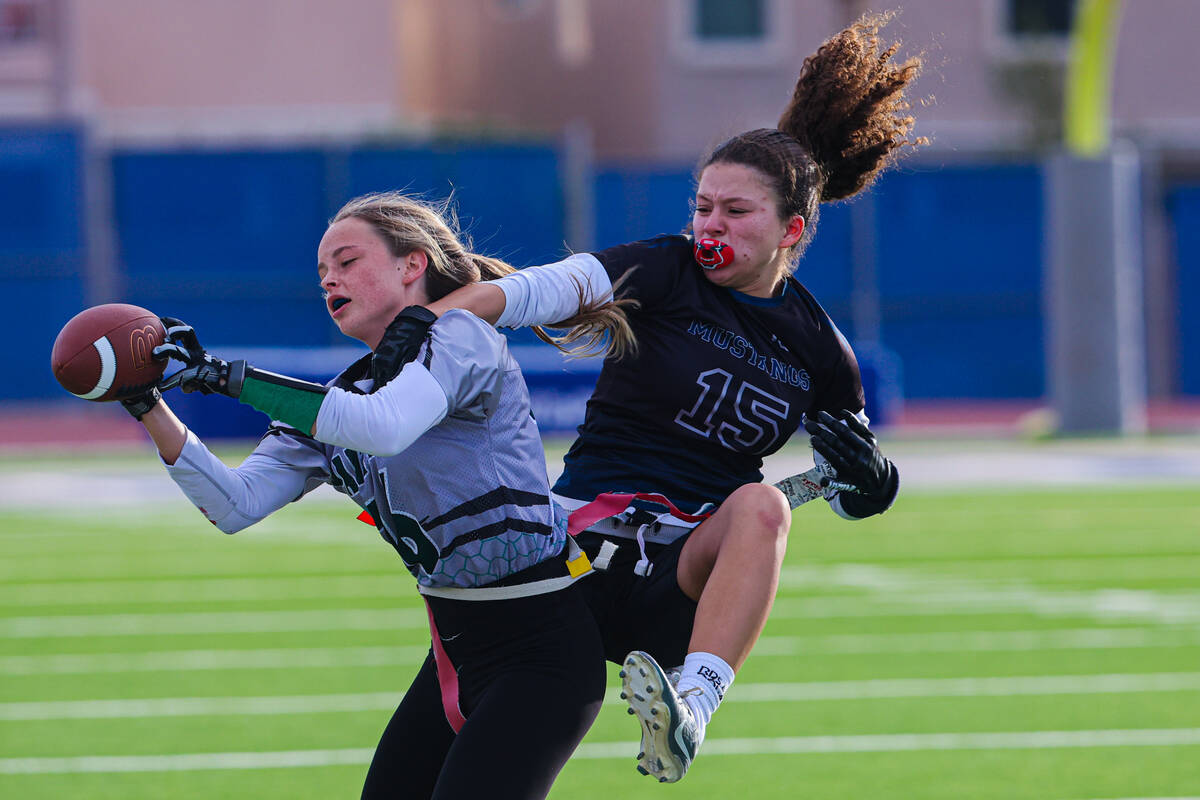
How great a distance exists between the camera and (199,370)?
3469 millimetres

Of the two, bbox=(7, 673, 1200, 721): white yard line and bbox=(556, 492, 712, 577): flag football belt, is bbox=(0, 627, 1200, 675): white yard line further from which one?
bbox=(556, 492, 712, 577): flag football belt

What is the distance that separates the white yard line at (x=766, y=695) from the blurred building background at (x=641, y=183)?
360 inches

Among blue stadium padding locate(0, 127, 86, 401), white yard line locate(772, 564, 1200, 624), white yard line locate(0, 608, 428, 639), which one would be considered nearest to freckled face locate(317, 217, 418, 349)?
white yard line locate(0, 608, 428, 639)

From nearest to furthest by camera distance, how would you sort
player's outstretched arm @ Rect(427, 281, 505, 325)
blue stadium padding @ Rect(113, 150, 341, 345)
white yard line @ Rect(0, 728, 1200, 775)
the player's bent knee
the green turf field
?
player's outstretched arm @ Rect(427, 281, 505, 325) → the player's bent knee → the green turf field → white yard line @ Rect(0, 728, 1200, 775) → blue stadium padding @ Rect(113, 150, 341, 345)

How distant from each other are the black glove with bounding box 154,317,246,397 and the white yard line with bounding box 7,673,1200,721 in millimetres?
3705

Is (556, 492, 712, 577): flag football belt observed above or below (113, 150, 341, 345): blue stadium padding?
below

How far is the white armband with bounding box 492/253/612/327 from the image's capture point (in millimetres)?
3924

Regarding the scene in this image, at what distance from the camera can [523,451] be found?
3.90 m

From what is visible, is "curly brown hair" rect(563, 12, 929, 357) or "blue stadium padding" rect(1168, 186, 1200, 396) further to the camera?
"blue stadium padding" rect(1168, 186, 1200, 396)

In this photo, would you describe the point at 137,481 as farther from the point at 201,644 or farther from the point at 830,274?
the point at 830,274

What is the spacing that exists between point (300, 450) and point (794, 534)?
7693mm

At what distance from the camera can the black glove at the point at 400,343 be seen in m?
3.60

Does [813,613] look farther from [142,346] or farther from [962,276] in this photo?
[962,276]

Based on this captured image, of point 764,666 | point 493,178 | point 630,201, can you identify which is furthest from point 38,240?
point 764,666
